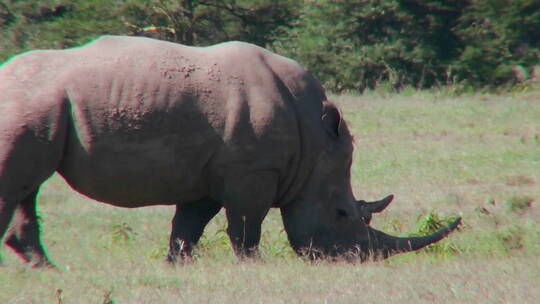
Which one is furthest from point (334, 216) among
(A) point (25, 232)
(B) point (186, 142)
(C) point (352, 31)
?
(C) point (352, 31)

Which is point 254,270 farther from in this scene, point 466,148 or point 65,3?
point 65,3

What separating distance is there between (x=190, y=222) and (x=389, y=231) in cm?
236

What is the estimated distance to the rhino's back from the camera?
8.41 meters

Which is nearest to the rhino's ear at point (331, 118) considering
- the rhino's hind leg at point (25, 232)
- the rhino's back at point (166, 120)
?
the rhino's back at point (166, 120)

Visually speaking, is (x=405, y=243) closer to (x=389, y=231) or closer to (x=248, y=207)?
(x=248, y=207)

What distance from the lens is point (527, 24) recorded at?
2503cm

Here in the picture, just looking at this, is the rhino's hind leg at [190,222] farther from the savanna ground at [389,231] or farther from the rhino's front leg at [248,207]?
the rhino's front leg at [248,207]

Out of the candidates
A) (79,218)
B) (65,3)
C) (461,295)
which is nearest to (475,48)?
(65,3)

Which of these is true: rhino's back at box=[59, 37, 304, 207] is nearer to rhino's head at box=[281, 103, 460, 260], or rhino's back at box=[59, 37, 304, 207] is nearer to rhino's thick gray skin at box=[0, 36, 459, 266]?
rhino's thick gray skin at box=[0, 36, 459, 266]

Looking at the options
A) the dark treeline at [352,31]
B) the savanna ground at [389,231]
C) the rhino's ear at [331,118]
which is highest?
the rhino's ear at [331,118]

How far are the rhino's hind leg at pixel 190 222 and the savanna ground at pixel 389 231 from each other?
145 mm

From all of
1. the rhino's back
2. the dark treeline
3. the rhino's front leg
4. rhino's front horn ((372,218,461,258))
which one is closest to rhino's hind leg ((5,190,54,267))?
the rhino's back

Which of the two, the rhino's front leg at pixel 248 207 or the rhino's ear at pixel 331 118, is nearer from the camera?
the rhino's front leg at pixel 248 207

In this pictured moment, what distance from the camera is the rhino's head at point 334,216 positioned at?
9.45 meters
